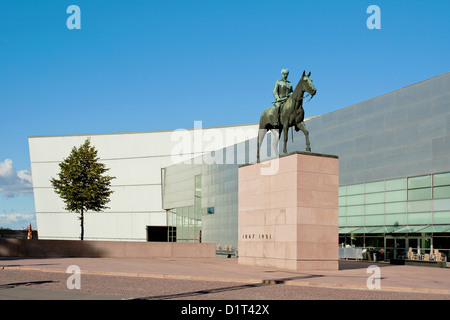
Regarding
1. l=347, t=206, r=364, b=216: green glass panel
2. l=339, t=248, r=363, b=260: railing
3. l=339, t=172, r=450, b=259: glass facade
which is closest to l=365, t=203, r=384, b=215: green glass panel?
l=339, t=172, r=450, b=259: glass facade

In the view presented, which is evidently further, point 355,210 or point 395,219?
point 355,210

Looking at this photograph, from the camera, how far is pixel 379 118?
48344 mm

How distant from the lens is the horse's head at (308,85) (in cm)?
2577

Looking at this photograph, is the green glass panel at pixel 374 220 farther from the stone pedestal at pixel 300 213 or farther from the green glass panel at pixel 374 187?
the stone pedestal at pixel 300 213

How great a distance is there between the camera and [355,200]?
171ft

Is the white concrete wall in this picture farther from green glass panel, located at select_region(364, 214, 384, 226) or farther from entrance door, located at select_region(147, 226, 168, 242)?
green glass panel, located at select_region(364, 214, 384, 226)

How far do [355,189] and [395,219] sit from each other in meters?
5.96

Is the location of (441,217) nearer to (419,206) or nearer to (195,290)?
(419,206)

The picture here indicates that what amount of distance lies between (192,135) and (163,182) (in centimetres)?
900

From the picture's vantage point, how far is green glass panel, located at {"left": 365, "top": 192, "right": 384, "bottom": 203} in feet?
160

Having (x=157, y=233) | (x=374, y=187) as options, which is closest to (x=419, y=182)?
(x=374, y=187)

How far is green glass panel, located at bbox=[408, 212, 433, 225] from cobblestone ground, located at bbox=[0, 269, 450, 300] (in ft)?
95.5
